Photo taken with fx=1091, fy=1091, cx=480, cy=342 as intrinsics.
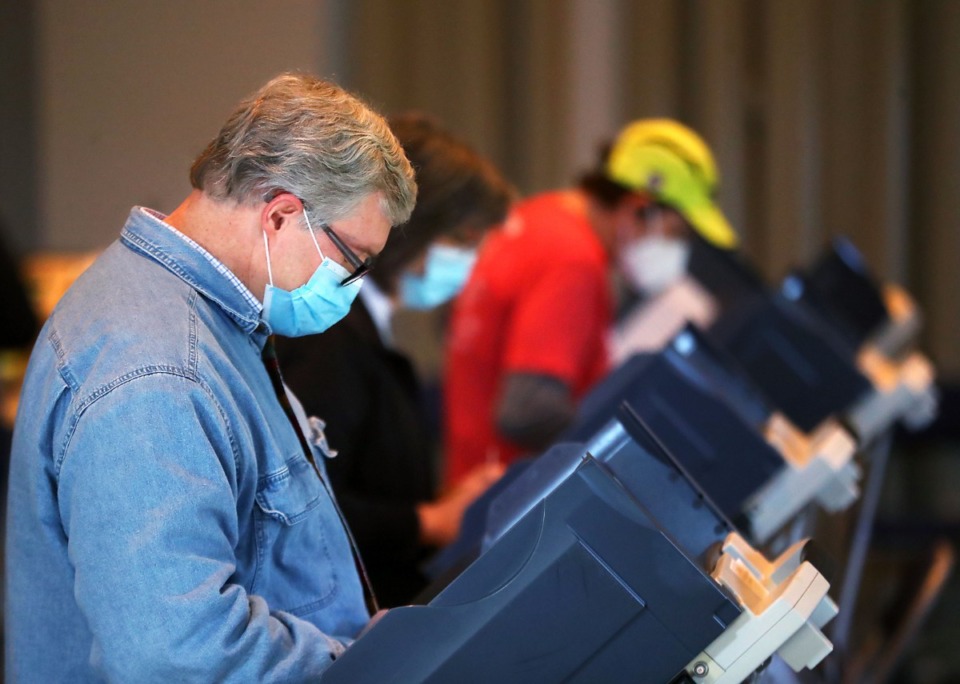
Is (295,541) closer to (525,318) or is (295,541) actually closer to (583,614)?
(583,614)

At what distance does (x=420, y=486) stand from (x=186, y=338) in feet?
2.44

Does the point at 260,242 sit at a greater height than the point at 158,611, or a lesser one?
greater

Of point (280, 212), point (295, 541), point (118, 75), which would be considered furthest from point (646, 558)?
point (118, 75)

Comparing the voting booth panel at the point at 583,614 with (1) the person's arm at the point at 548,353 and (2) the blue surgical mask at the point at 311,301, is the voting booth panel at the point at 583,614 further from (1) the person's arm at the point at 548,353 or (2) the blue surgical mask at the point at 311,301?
(1) the person's arm at the point at 548,353

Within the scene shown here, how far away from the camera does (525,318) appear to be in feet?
7.13

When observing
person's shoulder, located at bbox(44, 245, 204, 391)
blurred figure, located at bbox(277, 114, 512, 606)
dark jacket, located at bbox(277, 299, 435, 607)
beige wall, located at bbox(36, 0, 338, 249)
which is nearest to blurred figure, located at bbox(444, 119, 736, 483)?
blurred figure, located at bbox(277, 114, 512, 606)

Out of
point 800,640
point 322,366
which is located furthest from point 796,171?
point 800,640

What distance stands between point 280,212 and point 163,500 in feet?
0.91

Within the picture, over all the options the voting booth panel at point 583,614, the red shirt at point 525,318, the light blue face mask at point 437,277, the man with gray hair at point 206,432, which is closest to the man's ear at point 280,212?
the man with gray hair at point 206,432

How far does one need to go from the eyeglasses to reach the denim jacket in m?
0.10

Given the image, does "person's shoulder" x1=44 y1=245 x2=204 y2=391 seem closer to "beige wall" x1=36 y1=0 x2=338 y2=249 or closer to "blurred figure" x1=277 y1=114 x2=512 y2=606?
"blurred figure" x1=277 y1=114 x2=512 y2=606

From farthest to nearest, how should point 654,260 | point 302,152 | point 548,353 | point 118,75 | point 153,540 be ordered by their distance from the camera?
point 118,75 → point 654,260 → point 548,353 → point 302,152 → point 153,540

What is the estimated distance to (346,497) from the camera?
1408mm

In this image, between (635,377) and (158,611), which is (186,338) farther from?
(635,377)
